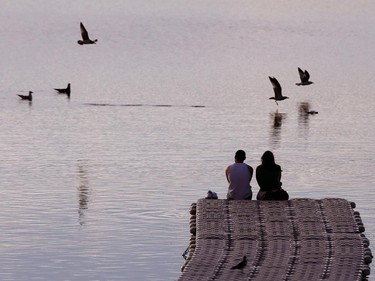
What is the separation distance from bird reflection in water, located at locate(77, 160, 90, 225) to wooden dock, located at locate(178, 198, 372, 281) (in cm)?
717

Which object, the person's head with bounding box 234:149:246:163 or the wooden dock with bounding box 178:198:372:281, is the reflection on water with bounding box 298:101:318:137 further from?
the wooden dock with bounding box 178:198:372:281

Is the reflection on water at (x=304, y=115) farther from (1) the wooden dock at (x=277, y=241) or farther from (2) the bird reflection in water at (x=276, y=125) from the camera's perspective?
(1) the wooden dock at (x=277, y=241)

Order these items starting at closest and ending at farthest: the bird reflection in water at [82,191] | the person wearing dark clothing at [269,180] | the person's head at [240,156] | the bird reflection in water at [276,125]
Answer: the person wearing dark clothing at [269,180], the person's head at [240,156], the bird reflection in water at [82,191], the bird reflection in water at [276,125]

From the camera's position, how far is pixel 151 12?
130250 millimetres

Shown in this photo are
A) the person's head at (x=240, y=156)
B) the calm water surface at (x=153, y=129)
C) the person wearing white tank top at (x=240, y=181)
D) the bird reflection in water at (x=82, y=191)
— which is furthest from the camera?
the bird reflection in water at (x=82, y=191)

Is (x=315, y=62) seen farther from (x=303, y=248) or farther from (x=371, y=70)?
(x=303, y=248)

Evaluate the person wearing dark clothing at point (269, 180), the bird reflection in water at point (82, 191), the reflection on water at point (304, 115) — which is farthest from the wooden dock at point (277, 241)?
the reflection on water at point (304, 115)

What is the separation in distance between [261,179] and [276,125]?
2790 cm

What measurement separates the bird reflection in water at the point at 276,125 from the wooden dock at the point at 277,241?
2325 centimetres

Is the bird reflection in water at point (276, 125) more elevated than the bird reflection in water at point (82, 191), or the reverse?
the bird reflection in water at point (276, 125)

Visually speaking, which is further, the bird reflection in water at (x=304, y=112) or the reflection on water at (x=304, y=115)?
the bird reflection in water at (x=304, y=112)

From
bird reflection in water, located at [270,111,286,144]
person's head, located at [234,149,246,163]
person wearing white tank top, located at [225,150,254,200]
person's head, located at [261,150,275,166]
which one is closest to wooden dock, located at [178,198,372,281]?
person wearing white tank top, located at [225,150,254,200]

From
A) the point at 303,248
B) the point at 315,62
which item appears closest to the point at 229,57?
the point at 315,62

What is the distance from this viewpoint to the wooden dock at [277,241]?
24.0 meters
